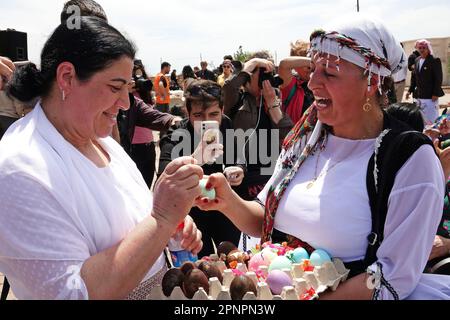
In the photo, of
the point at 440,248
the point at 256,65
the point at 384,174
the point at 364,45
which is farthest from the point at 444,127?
the point at 384,174

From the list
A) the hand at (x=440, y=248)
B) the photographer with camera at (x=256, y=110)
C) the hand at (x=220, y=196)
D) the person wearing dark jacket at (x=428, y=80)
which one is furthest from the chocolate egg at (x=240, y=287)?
the person wearing dark jacket at (x=428, y=80)

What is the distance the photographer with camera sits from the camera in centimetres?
370

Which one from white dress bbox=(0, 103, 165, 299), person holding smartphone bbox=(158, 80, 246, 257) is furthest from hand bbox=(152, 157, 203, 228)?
person holding smartphone bbox=(158, 80, 246, 257)

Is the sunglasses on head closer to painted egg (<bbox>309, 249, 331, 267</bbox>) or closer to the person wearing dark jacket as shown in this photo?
painted egg (<bbox>309, 249, 331, 267</bbox>)

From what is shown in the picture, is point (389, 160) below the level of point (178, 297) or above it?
above

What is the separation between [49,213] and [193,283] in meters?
0.52

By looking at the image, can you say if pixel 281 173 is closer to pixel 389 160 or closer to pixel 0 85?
pixel 389 160

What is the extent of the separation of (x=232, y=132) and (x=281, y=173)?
1.55 m

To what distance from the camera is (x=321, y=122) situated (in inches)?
80.0

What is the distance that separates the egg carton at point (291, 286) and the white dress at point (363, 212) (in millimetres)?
117

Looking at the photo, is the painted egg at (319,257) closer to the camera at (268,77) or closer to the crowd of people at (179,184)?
the crowd of people at (179,184)

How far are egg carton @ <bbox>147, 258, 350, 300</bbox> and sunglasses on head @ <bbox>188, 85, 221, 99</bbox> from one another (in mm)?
1775

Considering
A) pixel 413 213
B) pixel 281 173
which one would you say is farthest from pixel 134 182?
pixel 413 213

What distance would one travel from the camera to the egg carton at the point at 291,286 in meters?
1.46
